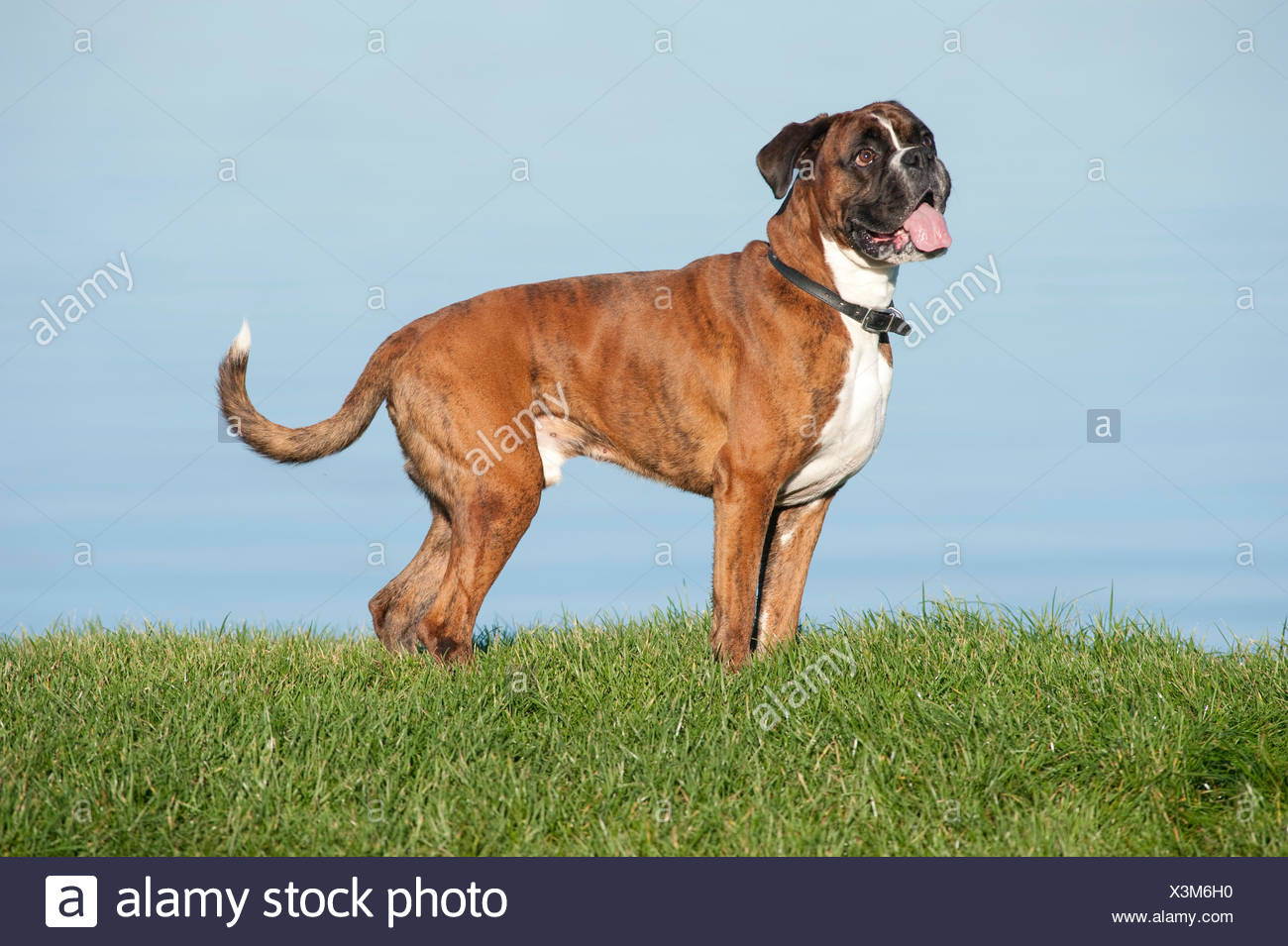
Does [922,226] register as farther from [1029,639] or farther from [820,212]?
[1029,639]

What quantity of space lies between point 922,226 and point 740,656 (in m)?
2.23

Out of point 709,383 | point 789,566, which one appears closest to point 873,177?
point 709,383

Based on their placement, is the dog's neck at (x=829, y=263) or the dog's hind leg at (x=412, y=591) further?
the dog's hind leg at (x=412, y=591)

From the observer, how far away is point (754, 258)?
6375 millimetres

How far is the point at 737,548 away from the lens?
6062mm

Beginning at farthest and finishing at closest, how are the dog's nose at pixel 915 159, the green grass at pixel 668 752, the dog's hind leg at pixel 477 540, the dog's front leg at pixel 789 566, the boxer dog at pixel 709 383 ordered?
the dog's front leg at pixel 789 566, the dog's hind leg at pixel 477 540, the boxer dog at pixel 709 383, the dog's nose at pixel 915 159, the green grass at pixel 668 752

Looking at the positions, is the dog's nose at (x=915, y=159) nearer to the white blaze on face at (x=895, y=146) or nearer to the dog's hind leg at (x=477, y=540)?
the white blaze on face at (x=895, y=146)

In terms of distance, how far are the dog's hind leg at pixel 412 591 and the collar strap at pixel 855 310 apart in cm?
232

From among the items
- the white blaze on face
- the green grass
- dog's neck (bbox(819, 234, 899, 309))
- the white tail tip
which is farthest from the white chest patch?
the white tail tip

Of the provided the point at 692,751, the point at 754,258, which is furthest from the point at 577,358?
the point at 692,751

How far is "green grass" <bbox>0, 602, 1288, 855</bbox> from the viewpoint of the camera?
4.60m

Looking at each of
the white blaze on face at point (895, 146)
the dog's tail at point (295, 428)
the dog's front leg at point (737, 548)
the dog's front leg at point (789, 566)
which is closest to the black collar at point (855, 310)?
the white blaze on face at point (895, 146)

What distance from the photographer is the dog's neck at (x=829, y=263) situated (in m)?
6.10

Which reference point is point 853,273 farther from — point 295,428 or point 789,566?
point 295,428
